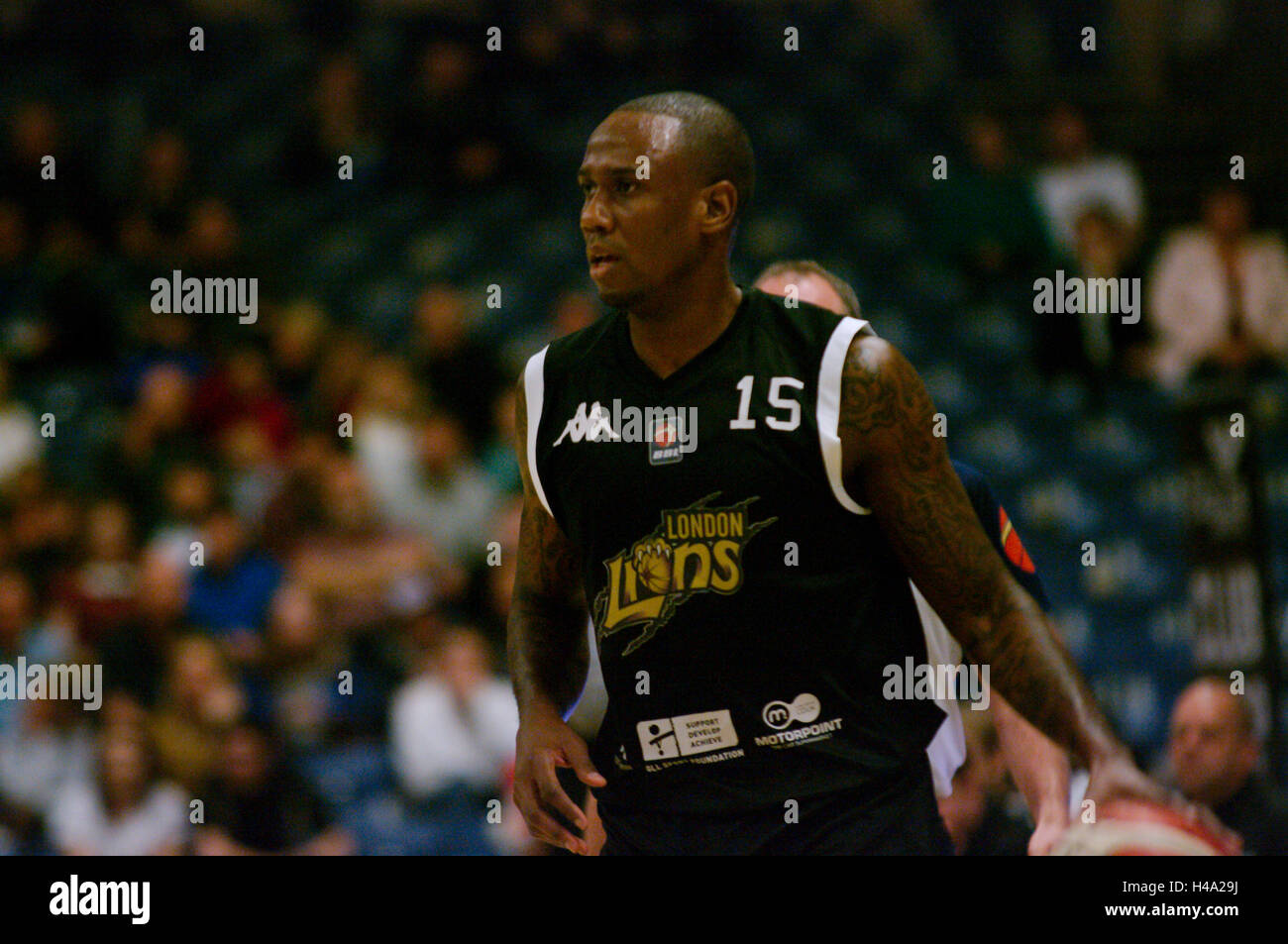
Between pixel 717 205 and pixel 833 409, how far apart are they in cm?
44

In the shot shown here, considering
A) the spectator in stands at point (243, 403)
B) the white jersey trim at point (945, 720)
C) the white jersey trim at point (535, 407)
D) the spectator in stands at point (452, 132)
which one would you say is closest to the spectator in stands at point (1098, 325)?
the spectator in stands at point (452, 132)

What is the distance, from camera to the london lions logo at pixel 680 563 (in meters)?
2.69

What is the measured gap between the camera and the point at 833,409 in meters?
2.64

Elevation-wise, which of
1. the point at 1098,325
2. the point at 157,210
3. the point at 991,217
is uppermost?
the point at 157,210

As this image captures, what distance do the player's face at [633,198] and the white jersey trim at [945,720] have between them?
80 centimetres

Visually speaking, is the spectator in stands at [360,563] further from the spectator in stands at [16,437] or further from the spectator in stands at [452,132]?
the spectator in stands at [452,132]

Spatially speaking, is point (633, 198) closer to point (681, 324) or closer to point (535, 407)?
point (681, 324)

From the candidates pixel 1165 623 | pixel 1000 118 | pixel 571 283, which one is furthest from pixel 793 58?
pixel 1165 623

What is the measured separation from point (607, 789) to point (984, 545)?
81 centimetres

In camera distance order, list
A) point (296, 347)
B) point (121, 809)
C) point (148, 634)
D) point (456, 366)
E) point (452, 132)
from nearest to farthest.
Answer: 1. point (121, 809)
2. point (148, 634)
3. point (456, 366)
4. point (296, 347)
5. point (452, 132)

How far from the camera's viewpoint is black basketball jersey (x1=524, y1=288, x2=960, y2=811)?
268 centimetres

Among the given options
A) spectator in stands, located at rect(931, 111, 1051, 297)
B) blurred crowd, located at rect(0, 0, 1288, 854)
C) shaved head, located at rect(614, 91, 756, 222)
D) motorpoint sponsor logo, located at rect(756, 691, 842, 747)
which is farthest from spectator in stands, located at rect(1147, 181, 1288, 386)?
motorpoint sponsor logo, located at rect(756, 691, 842, 747)

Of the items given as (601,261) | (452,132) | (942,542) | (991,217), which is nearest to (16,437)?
(452,132)
